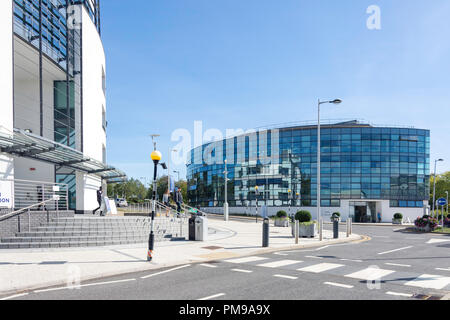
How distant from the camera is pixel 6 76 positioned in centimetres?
1811

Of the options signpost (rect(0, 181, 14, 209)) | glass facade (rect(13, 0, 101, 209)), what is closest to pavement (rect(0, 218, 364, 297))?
signpost (rect(0, 181, 14, 209))

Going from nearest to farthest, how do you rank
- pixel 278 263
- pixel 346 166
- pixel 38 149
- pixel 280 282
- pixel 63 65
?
pixel 280 282 → pixel 278 263 → pixel 38 149 → pixel 63 65 → pixel 346 166

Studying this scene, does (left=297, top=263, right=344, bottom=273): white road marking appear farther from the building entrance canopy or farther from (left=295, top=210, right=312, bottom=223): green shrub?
the building entrance canopy

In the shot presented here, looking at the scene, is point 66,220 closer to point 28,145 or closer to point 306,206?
point 28,145

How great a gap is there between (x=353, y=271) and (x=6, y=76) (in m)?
18.9

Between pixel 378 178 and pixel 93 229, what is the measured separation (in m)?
53.2

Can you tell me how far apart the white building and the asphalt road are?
13591 millimetres

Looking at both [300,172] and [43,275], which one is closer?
[43,275]

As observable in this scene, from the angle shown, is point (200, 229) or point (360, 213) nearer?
point (200, 229)

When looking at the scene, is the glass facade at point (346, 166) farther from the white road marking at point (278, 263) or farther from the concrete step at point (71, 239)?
the white road marking at point (278, 263)

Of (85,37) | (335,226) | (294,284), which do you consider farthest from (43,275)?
(85,37)

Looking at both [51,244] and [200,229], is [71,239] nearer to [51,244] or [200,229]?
[51,244]

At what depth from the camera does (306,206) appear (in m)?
60.8

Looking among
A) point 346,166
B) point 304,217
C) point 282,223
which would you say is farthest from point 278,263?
point 346,166
